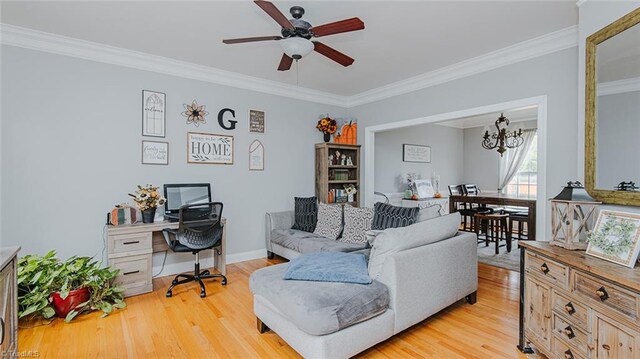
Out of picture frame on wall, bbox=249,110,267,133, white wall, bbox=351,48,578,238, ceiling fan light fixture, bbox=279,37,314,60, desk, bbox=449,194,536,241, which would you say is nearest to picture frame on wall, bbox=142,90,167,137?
picture frame on wall, bbox=249,110,267,133

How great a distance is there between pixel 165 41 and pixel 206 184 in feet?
5.40

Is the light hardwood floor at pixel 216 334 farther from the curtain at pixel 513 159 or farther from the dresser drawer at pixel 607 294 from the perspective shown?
the curtain at pixel 513 159

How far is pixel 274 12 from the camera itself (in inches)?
76.9

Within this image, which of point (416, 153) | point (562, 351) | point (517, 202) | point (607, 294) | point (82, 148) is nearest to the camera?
point (607, 294)

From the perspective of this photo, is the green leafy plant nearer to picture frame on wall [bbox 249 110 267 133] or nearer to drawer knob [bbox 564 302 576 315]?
picture frame on wall [bbox 249 110 267 133]

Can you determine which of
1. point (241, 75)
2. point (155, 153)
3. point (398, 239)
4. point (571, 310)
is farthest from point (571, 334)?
point (241, 75)

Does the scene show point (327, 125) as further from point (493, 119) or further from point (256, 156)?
point (493, 119)

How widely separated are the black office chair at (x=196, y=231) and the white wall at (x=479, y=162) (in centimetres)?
659

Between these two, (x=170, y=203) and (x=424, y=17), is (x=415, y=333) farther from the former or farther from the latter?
(x=170, y=203)

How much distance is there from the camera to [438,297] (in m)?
2.44

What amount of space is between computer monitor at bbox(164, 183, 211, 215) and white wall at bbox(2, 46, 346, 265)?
0.16 metres

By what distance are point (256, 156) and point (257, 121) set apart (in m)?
0.51

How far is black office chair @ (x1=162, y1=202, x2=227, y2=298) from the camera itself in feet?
10.1

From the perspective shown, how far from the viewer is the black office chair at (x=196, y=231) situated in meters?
3.07
